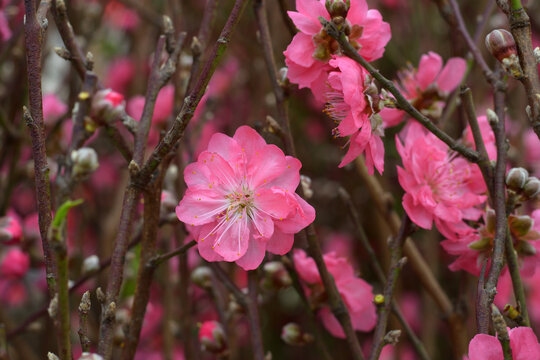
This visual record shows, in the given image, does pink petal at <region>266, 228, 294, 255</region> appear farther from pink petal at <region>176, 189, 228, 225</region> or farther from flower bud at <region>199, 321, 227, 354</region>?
flower bud at <region>199, 321, 227, 354</region>

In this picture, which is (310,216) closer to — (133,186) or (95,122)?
(133,186)

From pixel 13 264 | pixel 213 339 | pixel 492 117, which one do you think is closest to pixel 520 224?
pixel 492 117

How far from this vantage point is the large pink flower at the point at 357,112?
79 cm

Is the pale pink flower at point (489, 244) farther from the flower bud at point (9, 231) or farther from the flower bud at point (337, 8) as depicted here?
the flower bud at point (9, 231)

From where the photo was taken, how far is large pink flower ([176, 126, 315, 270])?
81 cm

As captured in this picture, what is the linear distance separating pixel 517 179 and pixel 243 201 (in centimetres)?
41

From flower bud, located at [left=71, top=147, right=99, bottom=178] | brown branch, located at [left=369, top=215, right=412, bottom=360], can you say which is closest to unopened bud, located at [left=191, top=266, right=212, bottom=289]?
flower bud, located at [left=71, top=147, right=99, bottom=178]

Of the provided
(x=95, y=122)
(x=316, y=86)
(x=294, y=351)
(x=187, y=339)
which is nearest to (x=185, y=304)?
(x=187, y=339)

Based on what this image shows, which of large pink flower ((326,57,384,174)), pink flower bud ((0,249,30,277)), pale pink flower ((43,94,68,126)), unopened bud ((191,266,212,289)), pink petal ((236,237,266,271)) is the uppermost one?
pale pink flower ((43,94,68,126))

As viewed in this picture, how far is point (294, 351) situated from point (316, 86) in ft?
4.99

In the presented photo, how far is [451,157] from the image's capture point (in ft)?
3.36

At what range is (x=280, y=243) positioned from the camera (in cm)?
83

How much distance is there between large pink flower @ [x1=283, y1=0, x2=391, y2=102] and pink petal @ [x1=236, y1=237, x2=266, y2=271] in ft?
0.82

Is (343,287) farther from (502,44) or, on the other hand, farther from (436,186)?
(502,44)
